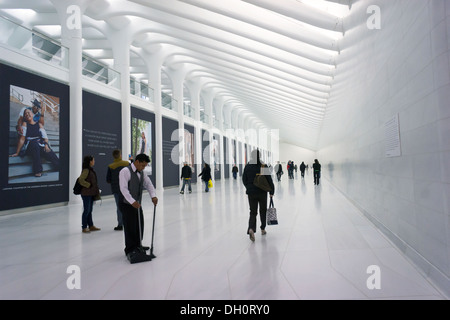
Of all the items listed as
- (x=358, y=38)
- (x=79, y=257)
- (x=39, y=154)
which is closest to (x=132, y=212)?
(x=79, y=257)

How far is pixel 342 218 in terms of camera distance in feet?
24.6

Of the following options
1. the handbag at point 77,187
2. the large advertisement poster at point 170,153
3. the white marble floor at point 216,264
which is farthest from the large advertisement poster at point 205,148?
the handbag at point 77,187

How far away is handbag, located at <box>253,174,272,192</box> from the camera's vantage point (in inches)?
212

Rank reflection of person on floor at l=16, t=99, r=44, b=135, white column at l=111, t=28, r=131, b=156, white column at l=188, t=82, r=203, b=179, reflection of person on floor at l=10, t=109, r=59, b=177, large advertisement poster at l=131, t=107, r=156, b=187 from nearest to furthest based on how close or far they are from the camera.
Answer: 1. reflection of person on floor at l=16, t=99, r=44, b=135
2. reflection of person on floor at l=10, t=109, r=59, b=177
3. white column at l=111, t=28, r=131, b=156
4. large advertisement poster at l=131, t=107, r=156, b=187
5. white column at l=188, t=82, r=203, b=179

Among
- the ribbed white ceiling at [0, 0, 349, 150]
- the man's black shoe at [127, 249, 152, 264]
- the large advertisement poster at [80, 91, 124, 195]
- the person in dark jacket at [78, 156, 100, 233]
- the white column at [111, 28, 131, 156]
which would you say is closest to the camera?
the man's black shoe at [127, 249, 152, 264]

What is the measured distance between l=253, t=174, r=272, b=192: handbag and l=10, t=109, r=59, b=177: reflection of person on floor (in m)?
7.78

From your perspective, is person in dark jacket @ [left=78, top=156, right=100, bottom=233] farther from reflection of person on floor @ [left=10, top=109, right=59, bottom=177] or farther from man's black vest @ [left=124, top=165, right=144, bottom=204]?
reflection of person on floor @ [left=10, top=109, right=59, bottom=177]

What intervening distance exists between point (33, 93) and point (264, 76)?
11.3 m

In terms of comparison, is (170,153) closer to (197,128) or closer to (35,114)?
(197,128)

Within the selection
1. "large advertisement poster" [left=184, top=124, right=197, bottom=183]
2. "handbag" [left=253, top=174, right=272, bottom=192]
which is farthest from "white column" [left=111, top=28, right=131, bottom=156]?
"handbag" [left=253, top=174, right=272, bottom=192]

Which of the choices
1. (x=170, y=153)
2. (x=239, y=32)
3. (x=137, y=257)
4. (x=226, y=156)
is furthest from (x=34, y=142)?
(x=226, y=156)

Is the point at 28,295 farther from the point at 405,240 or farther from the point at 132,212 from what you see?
the point at 405,240

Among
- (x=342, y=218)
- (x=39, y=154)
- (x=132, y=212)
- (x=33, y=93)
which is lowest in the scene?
(x=342, y=218)

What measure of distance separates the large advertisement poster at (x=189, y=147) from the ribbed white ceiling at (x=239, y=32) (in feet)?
13.9
